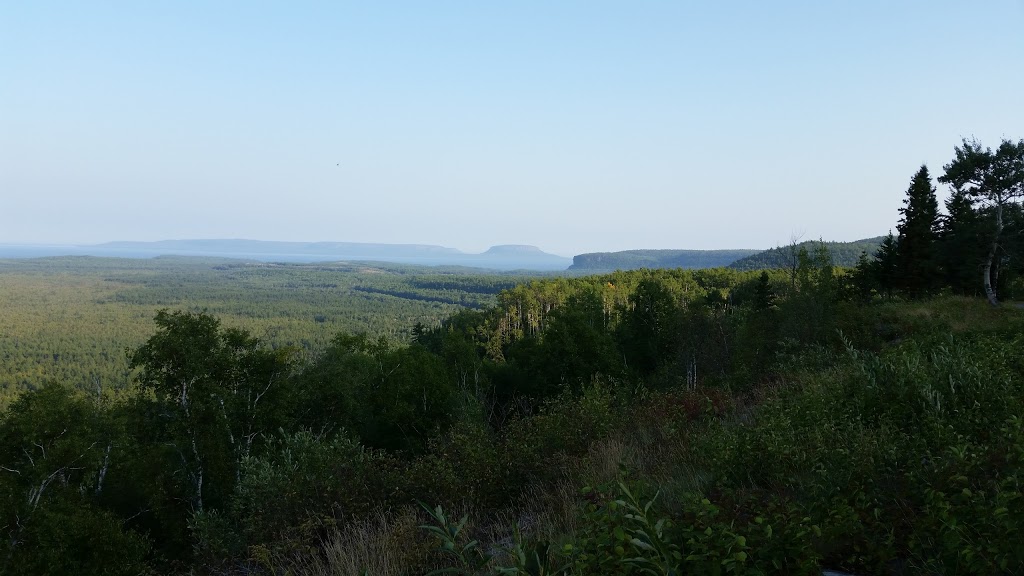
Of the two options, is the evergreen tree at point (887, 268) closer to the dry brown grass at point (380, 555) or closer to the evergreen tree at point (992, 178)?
the evergreen tree at point (992, 178)

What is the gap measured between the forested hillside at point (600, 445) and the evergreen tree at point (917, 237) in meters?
0.14

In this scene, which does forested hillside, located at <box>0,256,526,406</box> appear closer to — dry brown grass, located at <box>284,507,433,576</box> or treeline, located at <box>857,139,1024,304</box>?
treeline, located at <box>857,139,1024,304</box>

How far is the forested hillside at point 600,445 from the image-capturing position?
120 inches

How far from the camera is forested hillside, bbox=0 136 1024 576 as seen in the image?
305 centimetres

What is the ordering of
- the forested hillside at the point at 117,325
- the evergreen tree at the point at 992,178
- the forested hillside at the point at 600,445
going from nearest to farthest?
the forested hillside at the point at 600,445 → the evergreen tree at the point at 992,178 → the forested hillside at the point at 117,325

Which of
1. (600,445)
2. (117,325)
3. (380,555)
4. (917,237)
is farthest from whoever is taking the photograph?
(117,325)

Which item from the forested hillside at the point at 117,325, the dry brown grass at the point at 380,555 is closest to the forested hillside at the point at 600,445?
the dry brown grass at the point at 380,555

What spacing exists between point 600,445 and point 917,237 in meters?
33.0

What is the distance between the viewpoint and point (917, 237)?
98.8 ft

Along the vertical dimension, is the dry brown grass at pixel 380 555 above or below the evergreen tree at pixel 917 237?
below

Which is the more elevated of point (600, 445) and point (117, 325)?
point (600, 445)

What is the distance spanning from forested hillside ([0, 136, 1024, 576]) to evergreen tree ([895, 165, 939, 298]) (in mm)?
136

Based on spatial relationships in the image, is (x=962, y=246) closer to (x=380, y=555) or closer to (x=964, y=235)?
(x=964, y=235)

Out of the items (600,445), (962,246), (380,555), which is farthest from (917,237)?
(380,555)
